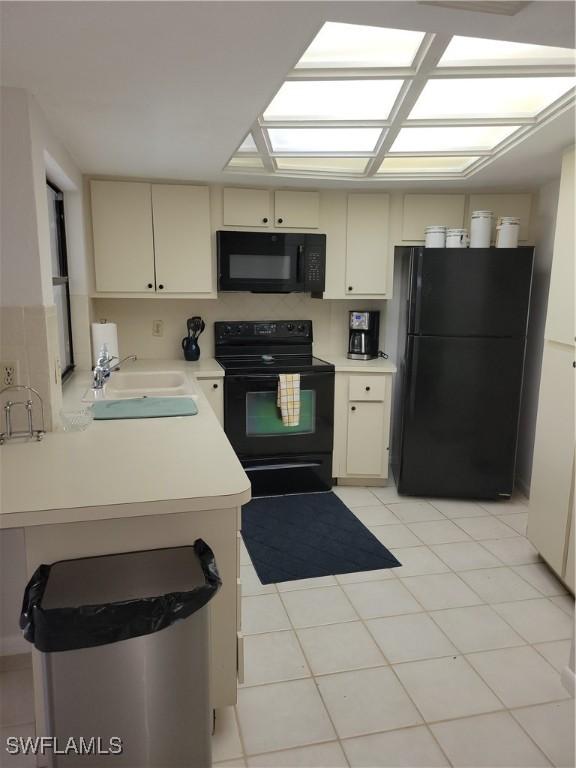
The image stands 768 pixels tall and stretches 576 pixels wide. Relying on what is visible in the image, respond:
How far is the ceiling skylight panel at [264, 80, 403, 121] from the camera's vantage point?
1.99 m

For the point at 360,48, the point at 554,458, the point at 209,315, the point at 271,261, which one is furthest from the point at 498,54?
the point at 209,315

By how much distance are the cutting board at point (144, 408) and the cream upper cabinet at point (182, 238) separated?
1191 millimetres

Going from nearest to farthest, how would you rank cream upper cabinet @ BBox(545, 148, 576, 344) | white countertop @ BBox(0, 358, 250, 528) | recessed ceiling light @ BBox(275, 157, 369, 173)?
1. white countertop @ BBox(0, 358, 250, 528)
2. cream upper cabinet @ BBox(545, 148, 576, 344)
3. recessed ceiling light @ BBox(275, 157, 369, 173)

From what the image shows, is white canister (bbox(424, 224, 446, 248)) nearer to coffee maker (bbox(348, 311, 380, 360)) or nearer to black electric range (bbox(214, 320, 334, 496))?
coffee maker (bbox(348, 311, 380, 360))

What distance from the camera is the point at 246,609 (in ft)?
7.69

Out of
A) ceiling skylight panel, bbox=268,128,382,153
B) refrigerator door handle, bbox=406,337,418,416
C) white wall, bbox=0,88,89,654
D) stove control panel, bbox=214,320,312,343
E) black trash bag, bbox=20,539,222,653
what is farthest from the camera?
stove control panel, bbox=214,320,312,343

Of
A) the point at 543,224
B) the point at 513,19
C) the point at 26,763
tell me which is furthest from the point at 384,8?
the point at 543,224

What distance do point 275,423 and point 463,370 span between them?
1251mm

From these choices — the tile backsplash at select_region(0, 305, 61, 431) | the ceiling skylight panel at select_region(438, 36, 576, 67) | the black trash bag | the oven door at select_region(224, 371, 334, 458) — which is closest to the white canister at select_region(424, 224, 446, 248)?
the oven door at select_region(224, 371, 334, 458)

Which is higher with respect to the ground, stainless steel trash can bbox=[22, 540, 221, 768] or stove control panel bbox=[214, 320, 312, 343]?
stove control panel bbox=[214, 320, 312, 343]

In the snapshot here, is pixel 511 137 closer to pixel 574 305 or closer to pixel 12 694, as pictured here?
pixel 574 305

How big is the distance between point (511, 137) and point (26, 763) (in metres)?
3.02

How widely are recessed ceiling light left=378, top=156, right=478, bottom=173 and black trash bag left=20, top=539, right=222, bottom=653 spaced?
2.52 metres

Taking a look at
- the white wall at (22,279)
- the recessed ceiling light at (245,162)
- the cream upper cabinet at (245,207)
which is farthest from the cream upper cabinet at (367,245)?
the white wall at (22,279)
